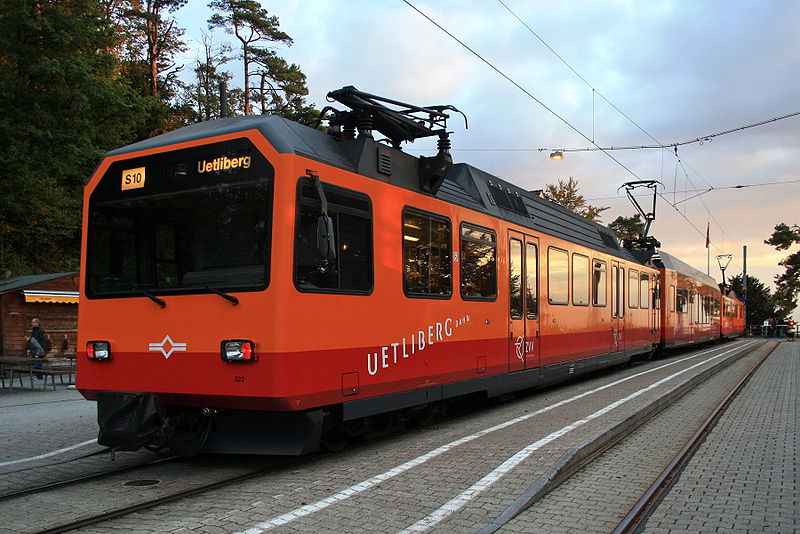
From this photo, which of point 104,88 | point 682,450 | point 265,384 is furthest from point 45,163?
point 682,450

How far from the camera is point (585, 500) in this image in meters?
5.04

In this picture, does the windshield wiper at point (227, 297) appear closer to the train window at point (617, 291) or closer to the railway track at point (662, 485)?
the railway track at point (662, 485)

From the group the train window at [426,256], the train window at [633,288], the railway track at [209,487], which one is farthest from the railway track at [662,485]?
the train window at [633,288]

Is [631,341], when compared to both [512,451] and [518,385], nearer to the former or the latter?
[518,385]

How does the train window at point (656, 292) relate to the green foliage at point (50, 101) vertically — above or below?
below

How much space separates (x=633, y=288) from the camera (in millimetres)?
16719

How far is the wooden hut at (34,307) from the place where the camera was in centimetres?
1656

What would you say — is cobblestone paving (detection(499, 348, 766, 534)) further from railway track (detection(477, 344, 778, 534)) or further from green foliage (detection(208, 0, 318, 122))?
green foliage (detection(208, 0, 318, 122))

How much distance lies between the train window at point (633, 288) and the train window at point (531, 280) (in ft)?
21.3

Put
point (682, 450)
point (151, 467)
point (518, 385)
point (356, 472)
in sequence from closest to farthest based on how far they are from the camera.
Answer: point (356, 472), point (151, 467), point (682, 450), point (518, 385)

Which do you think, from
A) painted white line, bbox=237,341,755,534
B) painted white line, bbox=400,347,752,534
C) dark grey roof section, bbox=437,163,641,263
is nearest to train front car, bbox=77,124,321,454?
painted white line, bbox=237,341,755,534

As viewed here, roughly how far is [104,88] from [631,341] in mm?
19942

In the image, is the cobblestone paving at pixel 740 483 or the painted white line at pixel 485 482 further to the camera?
the cobblestone paving at pixel 740 483

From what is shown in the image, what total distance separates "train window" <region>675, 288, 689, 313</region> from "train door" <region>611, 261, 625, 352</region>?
746 centimetres
